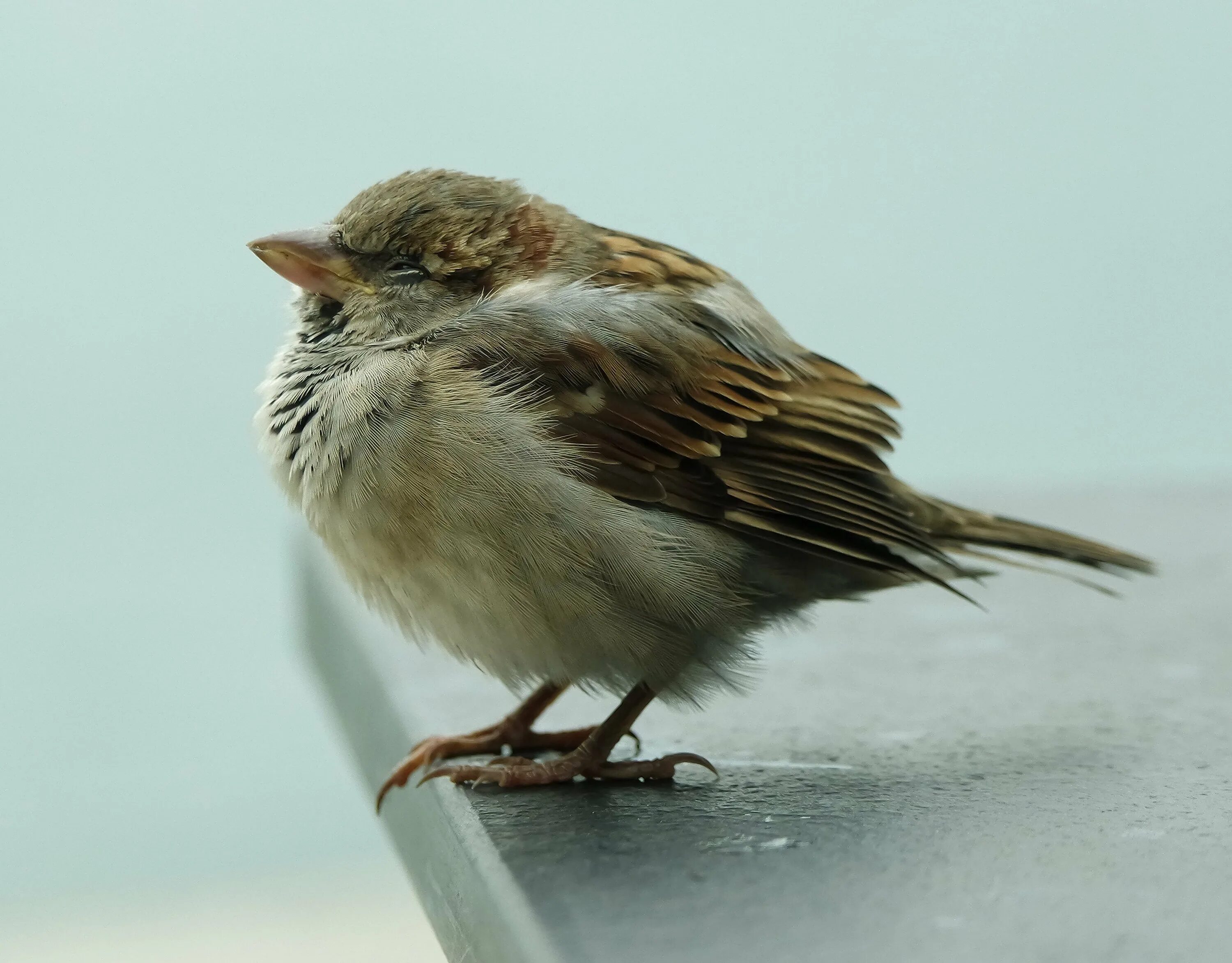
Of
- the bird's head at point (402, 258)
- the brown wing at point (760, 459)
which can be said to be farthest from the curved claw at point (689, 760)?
the bird's head at point (402, 258)

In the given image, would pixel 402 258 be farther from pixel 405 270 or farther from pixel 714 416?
pixel 714 416

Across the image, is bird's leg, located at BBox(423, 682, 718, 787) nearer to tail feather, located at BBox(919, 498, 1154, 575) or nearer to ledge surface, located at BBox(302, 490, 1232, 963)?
ledge surface, located at BBox(302, 490, 1232, 963)

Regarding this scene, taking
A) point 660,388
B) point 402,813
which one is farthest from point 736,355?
point 402,813

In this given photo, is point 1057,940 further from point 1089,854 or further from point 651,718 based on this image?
point 651,718

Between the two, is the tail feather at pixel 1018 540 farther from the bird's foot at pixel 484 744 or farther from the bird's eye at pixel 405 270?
the bird's eye at pixel 405 270

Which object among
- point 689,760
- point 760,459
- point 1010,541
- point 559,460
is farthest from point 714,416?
point 1010,541

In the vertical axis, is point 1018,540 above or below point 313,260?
below

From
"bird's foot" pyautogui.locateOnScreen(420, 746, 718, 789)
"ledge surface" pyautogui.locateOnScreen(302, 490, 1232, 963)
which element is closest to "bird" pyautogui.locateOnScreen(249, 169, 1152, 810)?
"bird's foot" pyautogui.locateOnScreen(420, 746, 718, 789)
